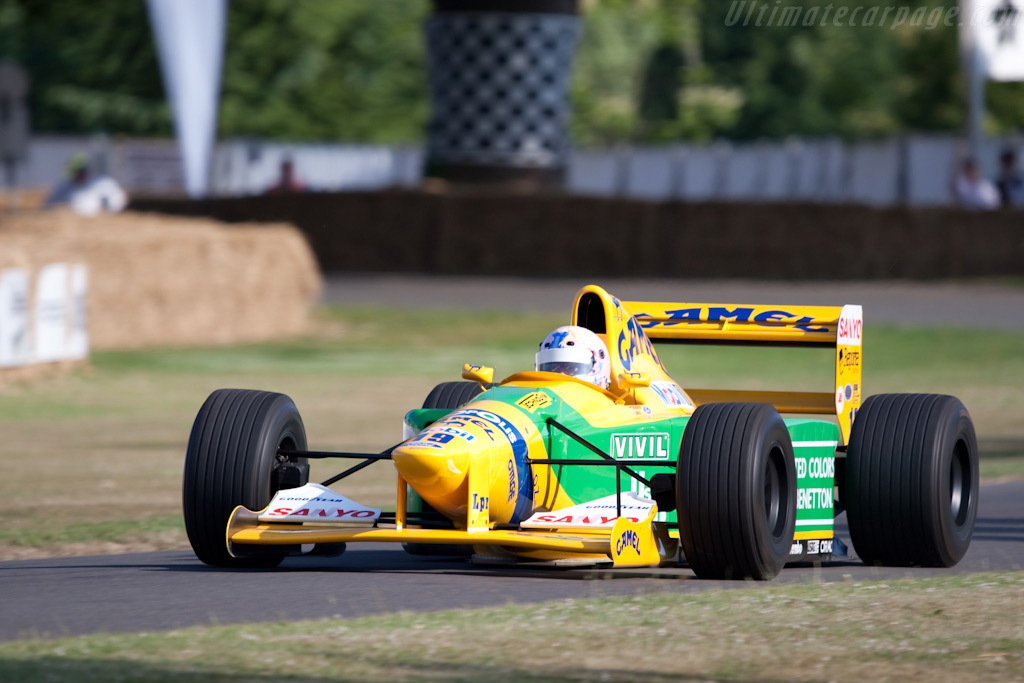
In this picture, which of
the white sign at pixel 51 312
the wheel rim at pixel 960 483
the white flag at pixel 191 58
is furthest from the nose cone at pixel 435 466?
the white flag at pixel 191 58

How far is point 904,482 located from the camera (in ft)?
28.3

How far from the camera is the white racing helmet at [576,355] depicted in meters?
8.88

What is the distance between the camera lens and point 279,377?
20.3m

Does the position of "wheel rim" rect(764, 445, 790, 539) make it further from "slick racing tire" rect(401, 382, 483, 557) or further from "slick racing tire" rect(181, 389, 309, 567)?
"slick racing tire" rect(181, 389, 309, 567)

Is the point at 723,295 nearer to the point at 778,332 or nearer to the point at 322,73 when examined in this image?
the point at 778,332

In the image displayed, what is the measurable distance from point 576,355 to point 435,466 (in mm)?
1398

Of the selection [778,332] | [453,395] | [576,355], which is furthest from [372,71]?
[576,355]

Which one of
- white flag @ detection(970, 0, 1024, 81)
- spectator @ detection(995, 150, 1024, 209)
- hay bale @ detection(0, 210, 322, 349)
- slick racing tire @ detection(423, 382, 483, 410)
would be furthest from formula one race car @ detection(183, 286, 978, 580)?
spectator @ detection(995, 150, 1024, 209)

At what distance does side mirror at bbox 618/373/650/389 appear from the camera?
8844 millimetres

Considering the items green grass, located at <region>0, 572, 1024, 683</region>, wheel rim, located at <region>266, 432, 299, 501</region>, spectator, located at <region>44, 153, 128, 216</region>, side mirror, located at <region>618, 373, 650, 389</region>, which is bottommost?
green grass, located at <region>0, 572, 1024, 683</region>

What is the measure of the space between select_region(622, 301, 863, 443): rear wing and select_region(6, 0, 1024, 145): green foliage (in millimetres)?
42782

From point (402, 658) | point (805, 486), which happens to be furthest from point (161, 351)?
point (402, 658)

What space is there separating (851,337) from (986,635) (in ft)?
12.0

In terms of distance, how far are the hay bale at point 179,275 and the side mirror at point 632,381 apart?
39.2ft
